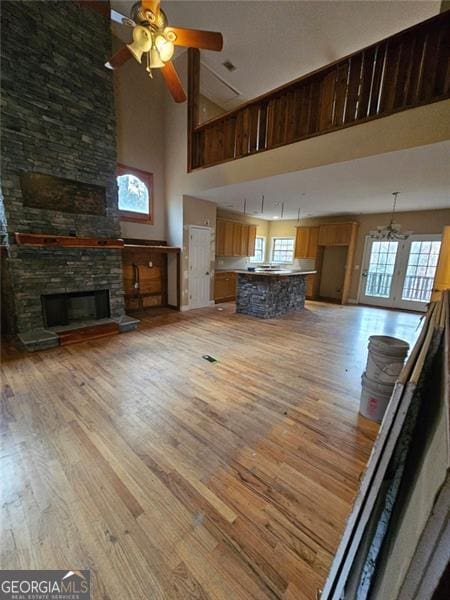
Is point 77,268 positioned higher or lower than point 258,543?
higher

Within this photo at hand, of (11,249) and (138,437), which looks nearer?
(138,437)

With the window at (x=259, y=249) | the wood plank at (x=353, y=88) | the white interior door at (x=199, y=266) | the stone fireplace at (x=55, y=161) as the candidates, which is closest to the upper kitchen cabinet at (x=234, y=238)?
the window at (x=259, y=249)

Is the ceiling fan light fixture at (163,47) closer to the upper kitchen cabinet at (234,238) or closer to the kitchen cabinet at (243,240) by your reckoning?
the upper kitchen cabinet at (234,238)

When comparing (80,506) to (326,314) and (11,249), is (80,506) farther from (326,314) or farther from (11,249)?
(326,314)

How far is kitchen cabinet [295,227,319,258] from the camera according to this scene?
27.1ft

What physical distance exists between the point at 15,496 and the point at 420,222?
885 centimetres

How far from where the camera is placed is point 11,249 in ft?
12.0

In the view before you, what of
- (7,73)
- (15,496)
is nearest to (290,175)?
(7,73)

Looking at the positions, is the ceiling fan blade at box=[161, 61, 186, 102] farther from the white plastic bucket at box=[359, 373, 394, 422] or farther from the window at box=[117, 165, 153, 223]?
the white plastic bucket at box=[359, 373, 394, 422]

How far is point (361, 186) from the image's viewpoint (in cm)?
445

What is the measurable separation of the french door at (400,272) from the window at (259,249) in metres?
3.64

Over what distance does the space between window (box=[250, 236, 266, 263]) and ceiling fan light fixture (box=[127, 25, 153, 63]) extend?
7.21 meters

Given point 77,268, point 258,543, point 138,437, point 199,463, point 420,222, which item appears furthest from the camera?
point 420,222

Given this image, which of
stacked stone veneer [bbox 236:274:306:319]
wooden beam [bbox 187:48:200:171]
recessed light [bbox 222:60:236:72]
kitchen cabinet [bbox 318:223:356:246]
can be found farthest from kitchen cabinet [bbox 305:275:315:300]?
recessed light [bbox 222:60:236:72]
